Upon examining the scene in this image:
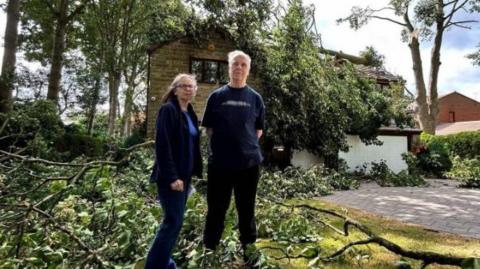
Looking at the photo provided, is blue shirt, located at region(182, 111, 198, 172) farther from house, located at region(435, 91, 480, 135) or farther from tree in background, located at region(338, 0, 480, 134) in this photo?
house, located at region(435, 91, 480, 135)

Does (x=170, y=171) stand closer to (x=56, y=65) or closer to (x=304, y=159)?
(x=304, y=159)

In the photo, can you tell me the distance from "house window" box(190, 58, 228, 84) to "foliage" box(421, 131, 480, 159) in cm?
918

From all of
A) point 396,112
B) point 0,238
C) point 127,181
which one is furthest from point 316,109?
point 0,238

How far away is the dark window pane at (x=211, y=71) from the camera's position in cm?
1554

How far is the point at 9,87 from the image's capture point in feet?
35.7

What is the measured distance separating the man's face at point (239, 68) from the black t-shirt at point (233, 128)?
3.9 inches

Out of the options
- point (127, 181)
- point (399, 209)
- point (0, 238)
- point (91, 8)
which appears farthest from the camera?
point (91, 8)

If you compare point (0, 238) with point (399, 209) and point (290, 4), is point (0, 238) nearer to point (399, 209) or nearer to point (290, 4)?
point (399, 209)

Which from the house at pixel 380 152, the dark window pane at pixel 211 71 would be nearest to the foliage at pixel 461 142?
the house at pixel 380 152

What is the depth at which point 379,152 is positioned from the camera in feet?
46.7

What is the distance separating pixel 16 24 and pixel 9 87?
1908mm

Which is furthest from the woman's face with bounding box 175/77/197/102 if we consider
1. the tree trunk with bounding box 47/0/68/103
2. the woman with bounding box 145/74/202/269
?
the tree trunk with bounding box 47/0/68/103

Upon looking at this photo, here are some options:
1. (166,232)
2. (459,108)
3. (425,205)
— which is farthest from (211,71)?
(459,108)

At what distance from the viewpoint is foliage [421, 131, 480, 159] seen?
1702 centimetres
